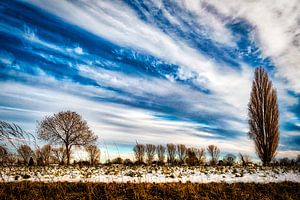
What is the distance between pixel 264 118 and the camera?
72.7 feet

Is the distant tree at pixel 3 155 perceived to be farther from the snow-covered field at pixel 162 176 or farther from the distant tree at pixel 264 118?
the distant tree at pixel 264 118

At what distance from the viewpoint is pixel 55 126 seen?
28.1 metres

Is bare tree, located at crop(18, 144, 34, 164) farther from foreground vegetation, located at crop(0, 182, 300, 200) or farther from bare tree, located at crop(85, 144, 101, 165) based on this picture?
bare tree, located at crop(85, 144, 101, 165)

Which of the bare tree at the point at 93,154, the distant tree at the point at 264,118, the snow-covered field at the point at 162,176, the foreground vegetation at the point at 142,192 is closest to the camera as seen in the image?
the foreground vegetation at the point at 142,192

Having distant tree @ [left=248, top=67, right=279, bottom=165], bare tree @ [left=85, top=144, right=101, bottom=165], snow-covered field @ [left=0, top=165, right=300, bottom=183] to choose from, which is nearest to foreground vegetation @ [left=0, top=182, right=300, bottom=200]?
snow-covered field @ [left=0, top=165, right=300, bottom=183]

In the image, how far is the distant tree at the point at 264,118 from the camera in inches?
842

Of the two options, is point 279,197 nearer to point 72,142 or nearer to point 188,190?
point 188,190

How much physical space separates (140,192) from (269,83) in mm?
21685

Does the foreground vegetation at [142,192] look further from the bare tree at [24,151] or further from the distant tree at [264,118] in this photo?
the distant tree at [264,118]

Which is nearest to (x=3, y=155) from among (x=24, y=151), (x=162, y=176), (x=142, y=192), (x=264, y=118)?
(x=24, y=151)

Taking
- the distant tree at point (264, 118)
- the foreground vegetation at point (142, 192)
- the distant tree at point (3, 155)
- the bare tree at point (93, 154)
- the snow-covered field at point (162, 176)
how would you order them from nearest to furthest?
1. the distant tree at point (3, 155)
2. the foreground vegetation at point (142, 192)
3. the snow-covered field at point (162, 176)
4. the bare tree at point (93, 154)
5. the distant tree at point (264, 118)

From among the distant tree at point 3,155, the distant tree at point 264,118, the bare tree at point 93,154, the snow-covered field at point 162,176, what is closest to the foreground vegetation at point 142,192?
the snow-covered field at point 162,176

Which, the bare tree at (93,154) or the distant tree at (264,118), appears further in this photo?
the distant tree at (264,118)

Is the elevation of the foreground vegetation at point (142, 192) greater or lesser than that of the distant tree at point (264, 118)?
lesser
